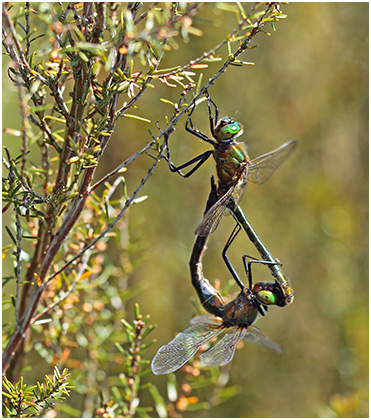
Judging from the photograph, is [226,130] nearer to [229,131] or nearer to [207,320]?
[229,131]

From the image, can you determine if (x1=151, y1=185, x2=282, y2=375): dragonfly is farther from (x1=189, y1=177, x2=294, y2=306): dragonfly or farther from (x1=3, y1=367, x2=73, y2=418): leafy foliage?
(x1=3, y1=367, x2=73, y2=418): leafy foliage

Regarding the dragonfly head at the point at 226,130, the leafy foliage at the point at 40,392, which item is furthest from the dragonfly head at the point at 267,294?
the leafy foliage at the point at 40,392

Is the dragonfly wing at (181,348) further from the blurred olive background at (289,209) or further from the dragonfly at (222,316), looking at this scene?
the blurred olive background at (289,209)

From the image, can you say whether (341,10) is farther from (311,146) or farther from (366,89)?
(311,146)

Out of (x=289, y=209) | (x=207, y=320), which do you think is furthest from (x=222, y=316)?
(x=289, y=209)

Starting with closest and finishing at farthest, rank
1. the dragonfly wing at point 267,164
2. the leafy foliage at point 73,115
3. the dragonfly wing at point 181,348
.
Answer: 1. the leafy foliage at point 73,115
2. the dragonfly wing at point 181,348
3. the dragonfly wing at point 267,164
